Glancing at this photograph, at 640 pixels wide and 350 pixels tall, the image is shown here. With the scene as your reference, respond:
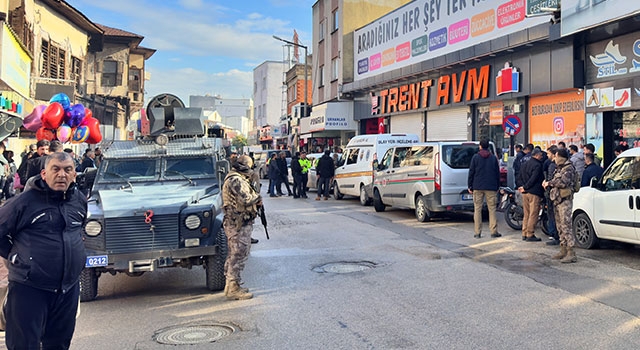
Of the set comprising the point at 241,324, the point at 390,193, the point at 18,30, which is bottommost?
the point at 241,324

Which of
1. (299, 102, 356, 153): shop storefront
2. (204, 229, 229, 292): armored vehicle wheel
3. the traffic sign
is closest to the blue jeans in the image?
the traffic sign

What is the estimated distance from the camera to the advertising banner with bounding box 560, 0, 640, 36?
12.7m

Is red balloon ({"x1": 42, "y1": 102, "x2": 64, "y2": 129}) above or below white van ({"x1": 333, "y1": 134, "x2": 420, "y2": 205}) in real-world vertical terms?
above

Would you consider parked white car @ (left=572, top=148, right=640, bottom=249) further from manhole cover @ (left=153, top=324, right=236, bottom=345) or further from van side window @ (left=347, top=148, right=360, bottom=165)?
van side window @ (left=347, top=148, right=360, bottom=165)

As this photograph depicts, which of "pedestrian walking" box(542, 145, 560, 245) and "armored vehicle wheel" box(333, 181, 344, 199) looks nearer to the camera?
"pedestrian walking" box(542, 145, 560, 245)

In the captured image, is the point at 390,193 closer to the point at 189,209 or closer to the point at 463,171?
the point at 463,171

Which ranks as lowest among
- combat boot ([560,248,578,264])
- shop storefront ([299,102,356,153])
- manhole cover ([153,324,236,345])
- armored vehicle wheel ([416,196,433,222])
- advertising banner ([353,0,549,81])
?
manhole cover ([153,324,236,345])

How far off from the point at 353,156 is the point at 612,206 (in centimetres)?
1027

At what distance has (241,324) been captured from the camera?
562 cm

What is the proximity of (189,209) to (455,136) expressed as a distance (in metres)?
17.8

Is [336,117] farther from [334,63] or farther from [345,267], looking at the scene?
[345,267]

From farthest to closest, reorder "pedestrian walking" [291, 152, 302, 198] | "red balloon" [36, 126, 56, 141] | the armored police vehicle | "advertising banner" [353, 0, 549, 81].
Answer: "pedestrian walking" [291, 152, 302, 198] → "advertising banner" [353, 0, 549, 81] → "red balloon" [36, 126, 56, 141] → the armored police vehicle

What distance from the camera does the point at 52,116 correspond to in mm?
14859

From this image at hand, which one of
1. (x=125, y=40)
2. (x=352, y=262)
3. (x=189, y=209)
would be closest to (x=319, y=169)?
(x=352, y=262)
